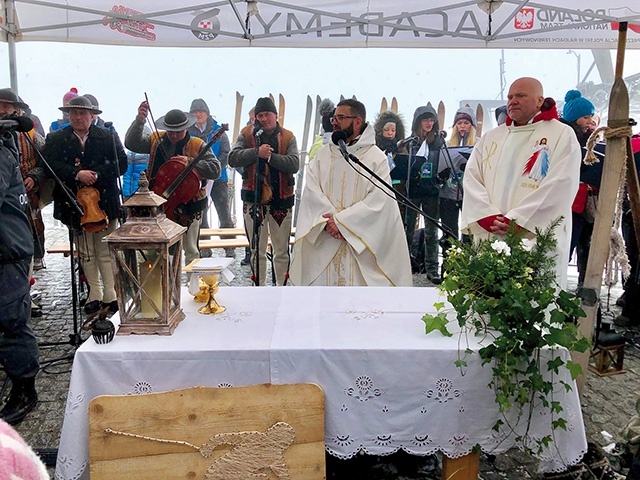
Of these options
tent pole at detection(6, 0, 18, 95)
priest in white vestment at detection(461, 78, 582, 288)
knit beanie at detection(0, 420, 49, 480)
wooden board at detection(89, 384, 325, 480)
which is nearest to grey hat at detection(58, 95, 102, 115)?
tent pole at detection(6, 0, 18, 95)

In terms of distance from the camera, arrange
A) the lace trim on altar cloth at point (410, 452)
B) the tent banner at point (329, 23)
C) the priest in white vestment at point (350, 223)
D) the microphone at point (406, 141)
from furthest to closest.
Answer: the tent banner at point (329, 23) → the microphone at point (406, 141) → the priest in white vestment at point (350, 223) → the lace trim on altar cloth at point (410, 452)

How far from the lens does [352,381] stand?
206 centimetres

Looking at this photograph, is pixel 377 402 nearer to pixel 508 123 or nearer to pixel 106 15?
pixel 508 123

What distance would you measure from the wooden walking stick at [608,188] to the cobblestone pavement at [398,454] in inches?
15.7

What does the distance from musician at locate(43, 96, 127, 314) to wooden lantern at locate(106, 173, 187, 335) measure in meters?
2.75

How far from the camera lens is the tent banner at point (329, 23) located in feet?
18.4

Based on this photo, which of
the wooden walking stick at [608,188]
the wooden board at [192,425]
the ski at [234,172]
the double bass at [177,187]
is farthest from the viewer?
the ski at [234,172]

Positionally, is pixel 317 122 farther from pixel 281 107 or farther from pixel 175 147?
pixel 175 147

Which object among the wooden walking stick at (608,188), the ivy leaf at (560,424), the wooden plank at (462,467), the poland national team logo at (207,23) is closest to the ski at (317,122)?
the poland national team logo at (207,23)

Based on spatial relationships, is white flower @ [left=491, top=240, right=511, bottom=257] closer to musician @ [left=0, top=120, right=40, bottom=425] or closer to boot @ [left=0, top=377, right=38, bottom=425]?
musician @ [left=0, top=120, right=40, bottom=425]

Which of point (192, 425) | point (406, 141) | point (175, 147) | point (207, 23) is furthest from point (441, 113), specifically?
point (192, 425)

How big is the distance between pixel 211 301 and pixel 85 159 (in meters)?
3.03

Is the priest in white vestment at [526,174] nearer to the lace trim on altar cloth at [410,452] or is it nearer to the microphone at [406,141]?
the lace trim on altar cloth at [410,452]

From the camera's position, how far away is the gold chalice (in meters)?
2.44
